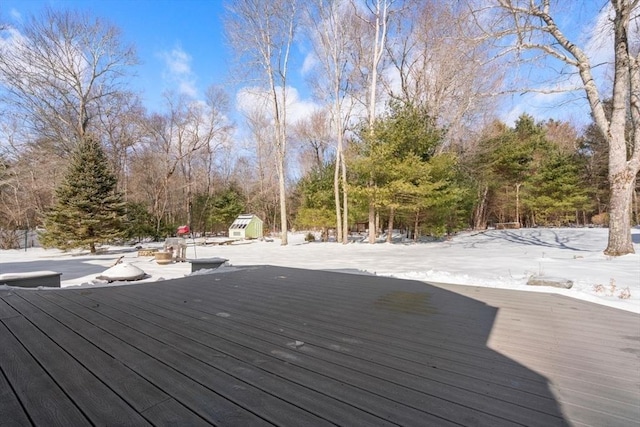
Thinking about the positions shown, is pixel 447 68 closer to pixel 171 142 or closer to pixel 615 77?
pixel 615 77

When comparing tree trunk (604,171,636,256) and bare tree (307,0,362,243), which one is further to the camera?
bare tree (307,0,362,243)

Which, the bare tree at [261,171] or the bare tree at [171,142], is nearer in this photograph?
the bare tree at [171,142]

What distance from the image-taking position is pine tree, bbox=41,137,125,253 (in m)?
12.3

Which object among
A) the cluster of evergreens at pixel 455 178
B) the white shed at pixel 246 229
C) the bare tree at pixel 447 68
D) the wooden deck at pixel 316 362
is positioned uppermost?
the bare tree at pixel 447 68

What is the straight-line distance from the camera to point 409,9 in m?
13.6

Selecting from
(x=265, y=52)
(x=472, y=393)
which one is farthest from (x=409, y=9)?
(x=472, y=393)

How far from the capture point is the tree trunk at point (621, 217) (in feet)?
22.7

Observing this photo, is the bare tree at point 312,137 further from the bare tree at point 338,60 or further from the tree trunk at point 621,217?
the tree trunk at point 621,217

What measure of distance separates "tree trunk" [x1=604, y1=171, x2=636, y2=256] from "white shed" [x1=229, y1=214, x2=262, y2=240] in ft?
60.4

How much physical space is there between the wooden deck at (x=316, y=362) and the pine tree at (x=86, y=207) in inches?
424

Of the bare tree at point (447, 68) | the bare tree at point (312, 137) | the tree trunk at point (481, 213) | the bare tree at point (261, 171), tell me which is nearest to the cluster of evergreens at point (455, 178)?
the tree trunk at point (481, 213)

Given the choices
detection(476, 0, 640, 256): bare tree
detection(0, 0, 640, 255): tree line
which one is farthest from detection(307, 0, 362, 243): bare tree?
detection(476, 0, 640, 256): bare tree

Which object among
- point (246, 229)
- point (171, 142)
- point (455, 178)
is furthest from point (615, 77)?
point (171, 142)

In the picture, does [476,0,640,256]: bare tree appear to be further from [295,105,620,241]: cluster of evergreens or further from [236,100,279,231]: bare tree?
[236,100,279,231]: bare tree
